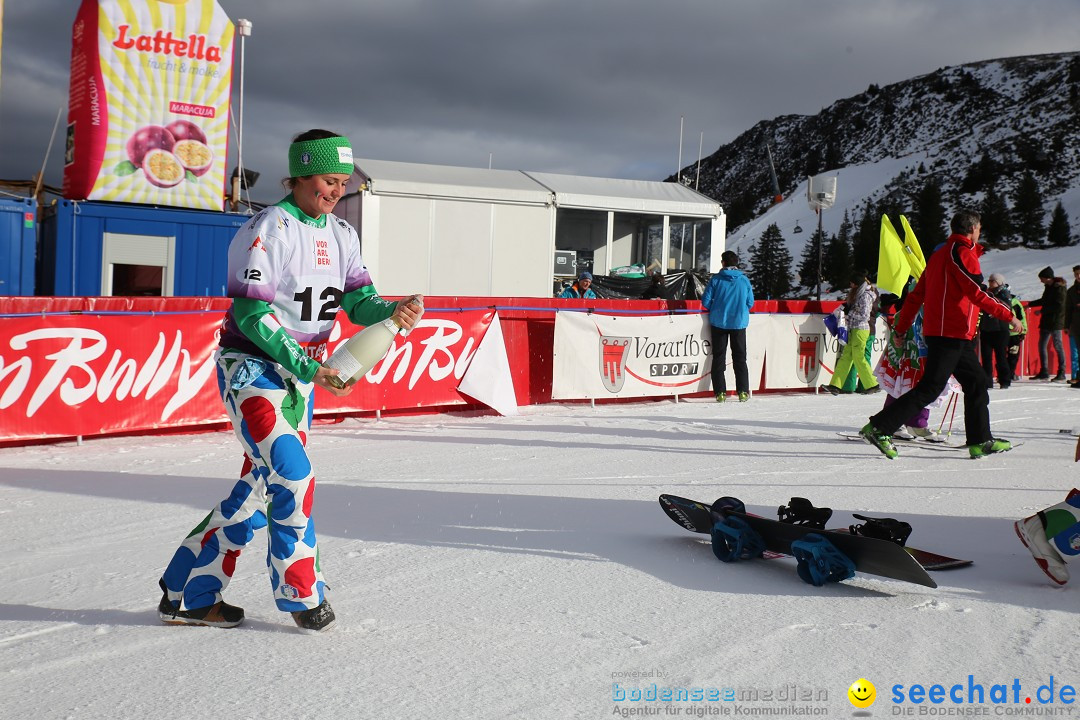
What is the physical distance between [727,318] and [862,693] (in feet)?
29.5

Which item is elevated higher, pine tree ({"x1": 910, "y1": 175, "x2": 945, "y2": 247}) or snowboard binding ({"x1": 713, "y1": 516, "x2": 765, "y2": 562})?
pine tree ({"x1": 910, "y1": 175, "x2": 945, "y2": 247})

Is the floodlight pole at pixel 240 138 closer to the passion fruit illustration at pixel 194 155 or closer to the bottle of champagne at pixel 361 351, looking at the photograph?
the passion fruit illustration at pixel 194 155

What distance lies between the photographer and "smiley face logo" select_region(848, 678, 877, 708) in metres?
2.55

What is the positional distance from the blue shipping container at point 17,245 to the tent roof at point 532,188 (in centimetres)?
474

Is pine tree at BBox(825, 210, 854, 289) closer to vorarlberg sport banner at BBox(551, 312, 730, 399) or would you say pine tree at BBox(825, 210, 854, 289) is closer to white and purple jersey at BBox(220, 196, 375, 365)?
vorarlberg sport banner at BBox(551, 312, 730, 399)

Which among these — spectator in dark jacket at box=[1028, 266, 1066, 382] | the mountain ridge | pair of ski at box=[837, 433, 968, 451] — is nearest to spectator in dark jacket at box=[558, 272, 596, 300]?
pair of ski at box=[837, 433, 968, 451]

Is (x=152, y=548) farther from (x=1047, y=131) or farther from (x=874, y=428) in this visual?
(x=1047, y=131)

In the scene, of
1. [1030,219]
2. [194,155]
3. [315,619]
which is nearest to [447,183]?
[194,155]

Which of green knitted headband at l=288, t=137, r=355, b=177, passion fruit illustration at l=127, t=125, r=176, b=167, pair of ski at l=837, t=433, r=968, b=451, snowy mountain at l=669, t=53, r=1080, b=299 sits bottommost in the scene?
pair of ski at l=837, t=433, r=968, b=451

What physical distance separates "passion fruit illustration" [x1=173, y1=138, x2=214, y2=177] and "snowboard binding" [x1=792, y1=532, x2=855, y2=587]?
13.0 metres

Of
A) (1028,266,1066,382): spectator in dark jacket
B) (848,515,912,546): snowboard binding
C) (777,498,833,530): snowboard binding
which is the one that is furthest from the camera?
(1028,266,1066,382): spectator in dark jacket

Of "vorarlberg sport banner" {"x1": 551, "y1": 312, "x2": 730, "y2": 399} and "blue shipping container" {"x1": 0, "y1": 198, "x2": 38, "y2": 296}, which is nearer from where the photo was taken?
"vorarlberg sport banner" {"x1": 551, "y1": 312, "x2": 730, "y2": 399}

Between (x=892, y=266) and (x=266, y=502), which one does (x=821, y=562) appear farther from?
(x=892, y=266)

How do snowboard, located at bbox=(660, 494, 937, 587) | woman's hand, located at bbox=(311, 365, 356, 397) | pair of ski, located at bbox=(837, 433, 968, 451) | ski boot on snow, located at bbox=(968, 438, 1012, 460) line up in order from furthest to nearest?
1. pair of ski, located at bbox=(837, 433, 968, 451)
2. ski boot on snow, located at bbox=(968, 438, 1012, 460)
3. snowboard, located at bbox=(660, 494, 937, 587)
4. woman's hand, located at bbox=(311, 365, 356, 397)
